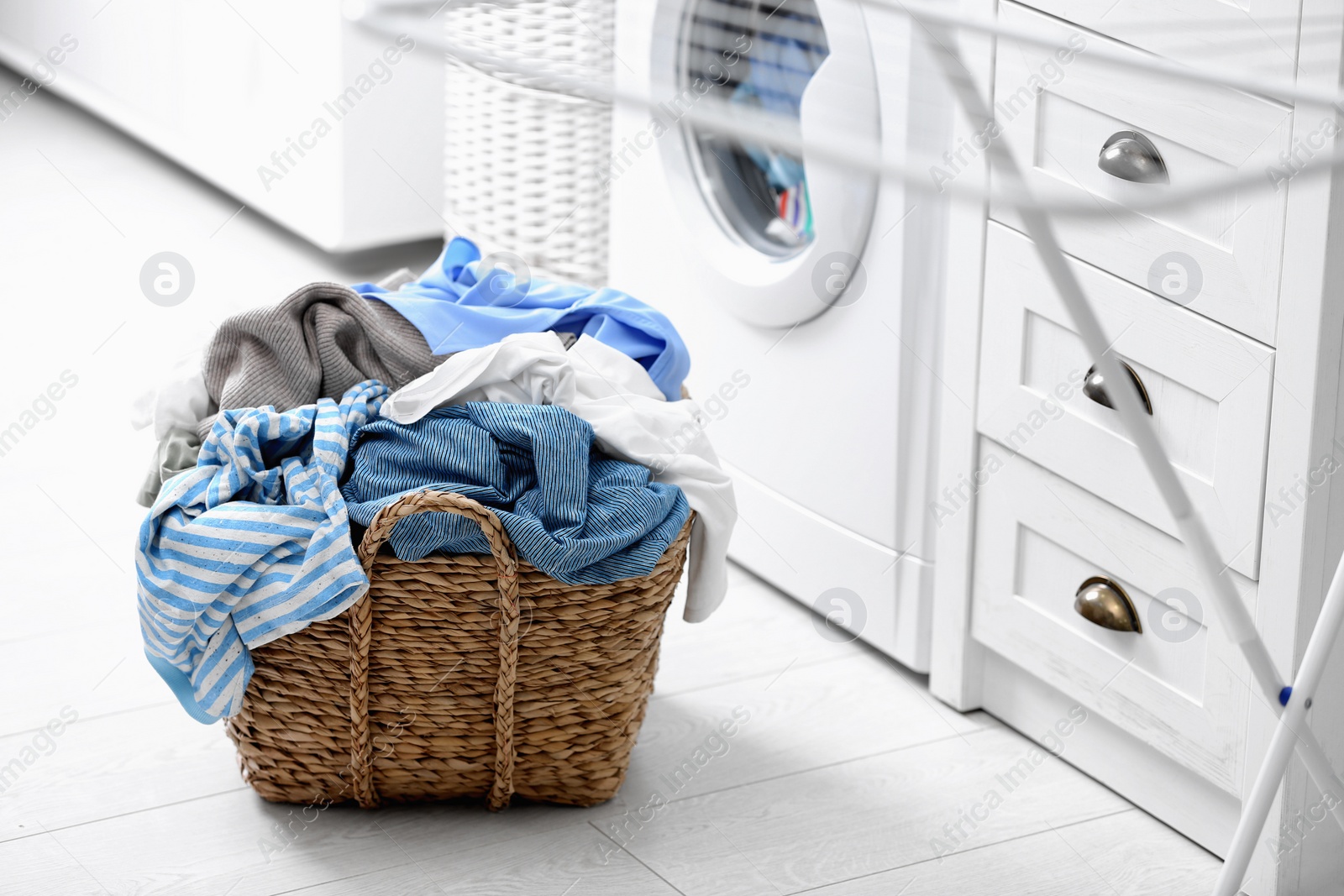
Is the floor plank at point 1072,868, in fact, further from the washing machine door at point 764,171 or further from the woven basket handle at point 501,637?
the washing machine door at point 764,171

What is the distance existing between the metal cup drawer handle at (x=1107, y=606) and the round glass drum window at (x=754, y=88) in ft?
1.82

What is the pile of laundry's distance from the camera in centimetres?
132

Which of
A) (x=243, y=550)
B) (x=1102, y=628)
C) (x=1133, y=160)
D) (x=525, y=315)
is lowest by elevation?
(x=1102, y=628)

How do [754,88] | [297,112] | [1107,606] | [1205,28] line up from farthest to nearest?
[297,112]
[754,88]
[1107,606]
[1205,28]

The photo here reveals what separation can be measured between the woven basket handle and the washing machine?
51cm

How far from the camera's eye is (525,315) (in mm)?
1551

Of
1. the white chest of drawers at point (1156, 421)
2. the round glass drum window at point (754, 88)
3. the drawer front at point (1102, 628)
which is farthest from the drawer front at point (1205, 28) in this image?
the drawer front at point (1102, 628)

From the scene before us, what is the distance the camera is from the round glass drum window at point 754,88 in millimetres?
1676

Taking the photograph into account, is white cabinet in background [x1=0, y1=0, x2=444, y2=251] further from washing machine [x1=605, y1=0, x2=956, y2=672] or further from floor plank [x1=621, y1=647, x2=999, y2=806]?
floor plank [x1=621, y1=647, x2=999, y2=806]

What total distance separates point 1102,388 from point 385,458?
2.23 feet

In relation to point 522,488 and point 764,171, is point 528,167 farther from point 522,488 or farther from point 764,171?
point 522,488

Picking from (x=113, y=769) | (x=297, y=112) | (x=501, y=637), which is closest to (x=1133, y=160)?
(x=501, y=637)

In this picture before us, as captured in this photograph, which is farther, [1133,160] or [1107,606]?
[1107,606]

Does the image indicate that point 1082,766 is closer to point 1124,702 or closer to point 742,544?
point 1124,702
